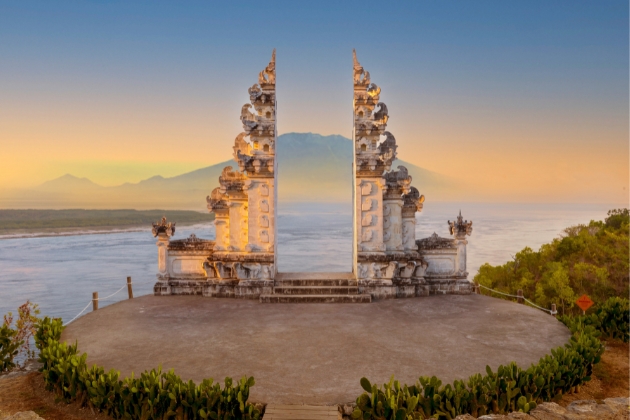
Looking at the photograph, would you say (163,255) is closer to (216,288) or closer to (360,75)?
(216,288)

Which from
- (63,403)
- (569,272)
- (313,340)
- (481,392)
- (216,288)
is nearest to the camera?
(481,392)

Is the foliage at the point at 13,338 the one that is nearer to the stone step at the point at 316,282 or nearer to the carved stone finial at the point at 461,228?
the stone step at the point at 316,282

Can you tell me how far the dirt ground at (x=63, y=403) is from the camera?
7.94 meters

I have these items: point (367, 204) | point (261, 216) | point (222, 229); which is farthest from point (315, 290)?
point (222, 229)

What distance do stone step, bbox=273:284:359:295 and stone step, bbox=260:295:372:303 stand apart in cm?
27

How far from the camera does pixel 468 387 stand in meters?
7.62

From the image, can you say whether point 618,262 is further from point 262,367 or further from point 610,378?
point 262,367

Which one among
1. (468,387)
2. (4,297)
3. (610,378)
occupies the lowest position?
(4,297)

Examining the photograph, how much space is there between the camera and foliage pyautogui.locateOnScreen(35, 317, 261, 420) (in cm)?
691

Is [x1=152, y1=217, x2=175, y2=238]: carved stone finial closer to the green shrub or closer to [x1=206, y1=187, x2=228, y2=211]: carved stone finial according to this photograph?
[x1=206, y1=187, x2=228, y2=211]: carved stone finial

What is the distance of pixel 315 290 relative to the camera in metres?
14.7

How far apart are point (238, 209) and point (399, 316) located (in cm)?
652

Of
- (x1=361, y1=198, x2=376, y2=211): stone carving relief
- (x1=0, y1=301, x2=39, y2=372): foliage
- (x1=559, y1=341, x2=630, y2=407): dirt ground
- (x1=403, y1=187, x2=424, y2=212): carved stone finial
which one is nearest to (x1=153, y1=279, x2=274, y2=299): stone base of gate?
(x1=361, y1=198, x2=376, y2=211): stone carving relief

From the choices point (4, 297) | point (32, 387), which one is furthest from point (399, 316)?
point (4, 297)
